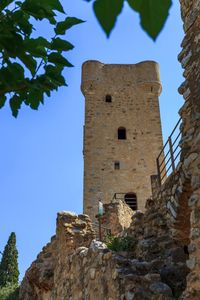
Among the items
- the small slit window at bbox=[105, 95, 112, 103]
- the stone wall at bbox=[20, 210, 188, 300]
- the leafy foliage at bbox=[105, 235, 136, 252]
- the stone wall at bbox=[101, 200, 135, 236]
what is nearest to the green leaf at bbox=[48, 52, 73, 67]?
the stone wall at bbox=[20, 210, 188, 300]

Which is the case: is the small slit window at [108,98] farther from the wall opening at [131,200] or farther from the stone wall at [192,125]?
the stone wall at [192,125]

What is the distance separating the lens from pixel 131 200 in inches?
805

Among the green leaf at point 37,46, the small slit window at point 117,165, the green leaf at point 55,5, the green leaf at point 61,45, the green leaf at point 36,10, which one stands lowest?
the green leaf at point 55,5

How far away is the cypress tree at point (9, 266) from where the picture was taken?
2159cm

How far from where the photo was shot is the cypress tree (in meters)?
21.6

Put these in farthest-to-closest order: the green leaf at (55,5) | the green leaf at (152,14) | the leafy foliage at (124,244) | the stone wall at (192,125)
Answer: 1. the leafy foliage at (124,244)
2. the stone wall at (192,125)
3. the green leaf at (55,5)
4. the green leaf at (152,14)

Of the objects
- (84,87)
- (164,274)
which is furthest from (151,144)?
(164,274)

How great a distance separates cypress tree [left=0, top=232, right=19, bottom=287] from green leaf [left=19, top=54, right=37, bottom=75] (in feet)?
67.9

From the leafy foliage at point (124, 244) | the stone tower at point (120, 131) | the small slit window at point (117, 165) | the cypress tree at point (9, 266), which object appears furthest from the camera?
the cypress tree at point (9, 266)

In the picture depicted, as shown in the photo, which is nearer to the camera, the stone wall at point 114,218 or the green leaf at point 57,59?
the green leaf at point 57,59

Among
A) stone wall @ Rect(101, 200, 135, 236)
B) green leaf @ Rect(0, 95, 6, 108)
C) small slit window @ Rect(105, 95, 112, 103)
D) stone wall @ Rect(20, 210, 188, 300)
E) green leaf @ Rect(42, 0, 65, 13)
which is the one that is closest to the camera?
green leaf @ Rect(42, 0, 65, 13)

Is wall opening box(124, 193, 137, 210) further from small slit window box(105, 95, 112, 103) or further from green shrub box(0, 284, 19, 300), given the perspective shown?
green shrub box(0, 284, 19, 300)

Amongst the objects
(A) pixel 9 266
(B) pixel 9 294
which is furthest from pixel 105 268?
(A) pixel 9 266

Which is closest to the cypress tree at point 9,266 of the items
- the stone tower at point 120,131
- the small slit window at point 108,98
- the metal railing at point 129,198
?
the stone tower at point 120,131
